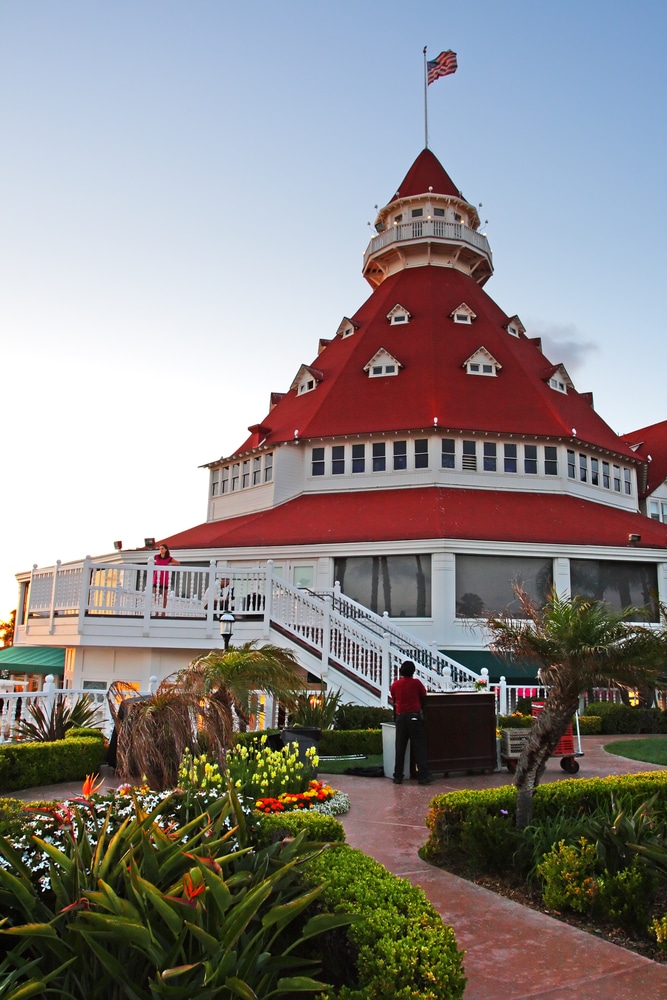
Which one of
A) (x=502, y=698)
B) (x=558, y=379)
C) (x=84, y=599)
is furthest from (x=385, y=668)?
(x=558, y=379)

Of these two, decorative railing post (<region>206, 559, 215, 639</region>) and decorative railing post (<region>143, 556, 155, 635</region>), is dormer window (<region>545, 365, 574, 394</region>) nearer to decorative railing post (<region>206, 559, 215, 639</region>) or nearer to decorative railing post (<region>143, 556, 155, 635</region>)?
decorative railing post (<region>206, 559, 215, 639</region>)

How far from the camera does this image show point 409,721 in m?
12.6

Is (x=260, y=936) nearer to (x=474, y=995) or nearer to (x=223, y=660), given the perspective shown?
(x=474, y=995)

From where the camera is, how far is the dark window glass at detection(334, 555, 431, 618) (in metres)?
27.4

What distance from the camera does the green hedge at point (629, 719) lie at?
2184 cm

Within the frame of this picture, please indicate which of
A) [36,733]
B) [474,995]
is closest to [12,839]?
[474,995]

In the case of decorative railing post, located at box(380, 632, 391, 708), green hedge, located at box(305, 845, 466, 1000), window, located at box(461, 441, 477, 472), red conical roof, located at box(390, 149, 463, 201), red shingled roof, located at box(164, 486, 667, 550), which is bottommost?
green hedge, located at box(305, 845, 466, 1000)

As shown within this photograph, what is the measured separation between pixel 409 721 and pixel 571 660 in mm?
4958

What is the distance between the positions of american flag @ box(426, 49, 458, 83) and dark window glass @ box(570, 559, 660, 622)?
96.8 feet

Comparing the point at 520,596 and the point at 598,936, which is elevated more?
the point at 520,596

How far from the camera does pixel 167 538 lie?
3531 centimetres

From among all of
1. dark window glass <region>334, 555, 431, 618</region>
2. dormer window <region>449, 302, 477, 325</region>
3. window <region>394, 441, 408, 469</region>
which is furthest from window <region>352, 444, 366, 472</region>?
dormer window <region>449, 302, 477, 325</region>

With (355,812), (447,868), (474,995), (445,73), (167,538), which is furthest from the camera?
(445,73)

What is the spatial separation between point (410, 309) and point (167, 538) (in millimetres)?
15471
